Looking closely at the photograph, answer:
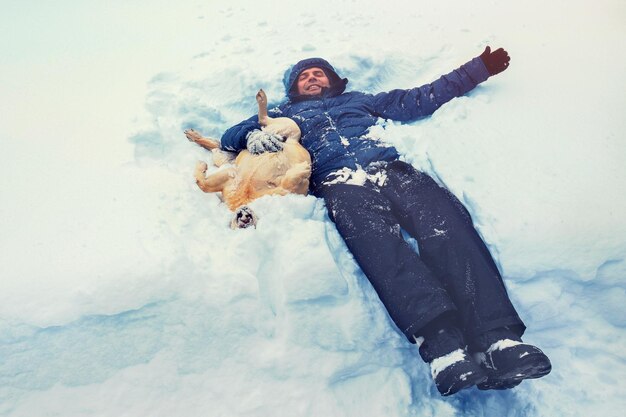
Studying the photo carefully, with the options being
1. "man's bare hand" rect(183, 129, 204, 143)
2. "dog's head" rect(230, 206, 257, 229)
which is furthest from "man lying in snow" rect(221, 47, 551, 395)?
"dog's head" rect(230, 206, 257, 229)

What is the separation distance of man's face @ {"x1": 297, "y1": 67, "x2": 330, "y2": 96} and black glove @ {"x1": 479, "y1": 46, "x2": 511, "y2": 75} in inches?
44.5

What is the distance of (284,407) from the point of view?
1.84 metres

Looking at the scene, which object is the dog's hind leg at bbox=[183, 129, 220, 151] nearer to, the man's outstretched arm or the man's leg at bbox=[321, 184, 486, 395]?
the man's leg at bbox=[321, 184, 486, 395]

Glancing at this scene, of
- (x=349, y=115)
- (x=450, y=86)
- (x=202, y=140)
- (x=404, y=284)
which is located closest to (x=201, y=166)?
(x=202, y=140)

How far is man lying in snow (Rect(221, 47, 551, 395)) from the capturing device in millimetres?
1714

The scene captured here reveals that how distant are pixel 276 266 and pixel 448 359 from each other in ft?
2.84

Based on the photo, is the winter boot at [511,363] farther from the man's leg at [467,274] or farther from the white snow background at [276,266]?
the white snow background at [276,266]

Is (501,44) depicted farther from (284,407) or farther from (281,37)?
(284,407)

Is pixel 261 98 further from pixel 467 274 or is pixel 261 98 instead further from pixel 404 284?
pixel 467 274

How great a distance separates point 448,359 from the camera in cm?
167

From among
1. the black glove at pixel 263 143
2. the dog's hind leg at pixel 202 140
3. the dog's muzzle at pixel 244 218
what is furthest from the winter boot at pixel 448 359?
the dog's hind leg at pixel 202 140

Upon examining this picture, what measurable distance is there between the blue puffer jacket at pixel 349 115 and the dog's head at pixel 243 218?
50 centimetres

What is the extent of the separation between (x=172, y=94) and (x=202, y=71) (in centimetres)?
45

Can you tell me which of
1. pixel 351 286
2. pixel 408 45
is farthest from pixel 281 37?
pixel 351 286
